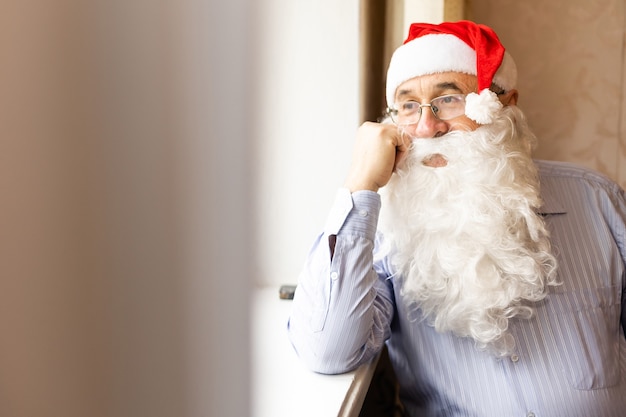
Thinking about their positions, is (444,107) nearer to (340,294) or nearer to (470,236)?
(470,236)

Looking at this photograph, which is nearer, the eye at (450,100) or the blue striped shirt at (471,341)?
the blue striped shirt at (471,341)

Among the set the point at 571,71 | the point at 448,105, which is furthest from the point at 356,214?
the point at 571,71

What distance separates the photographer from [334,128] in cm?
179

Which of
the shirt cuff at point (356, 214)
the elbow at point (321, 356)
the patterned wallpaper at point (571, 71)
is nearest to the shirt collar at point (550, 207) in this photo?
the shirt cuff at point (356, 214)

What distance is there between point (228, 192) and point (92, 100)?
69 mm

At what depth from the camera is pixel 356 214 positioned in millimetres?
1261

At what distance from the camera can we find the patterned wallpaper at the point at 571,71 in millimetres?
2043

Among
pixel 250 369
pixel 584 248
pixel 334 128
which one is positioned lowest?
pixel 584 248

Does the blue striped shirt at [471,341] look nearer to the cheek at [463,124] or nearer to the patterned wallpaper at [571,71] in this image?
the cheek at [463,124]

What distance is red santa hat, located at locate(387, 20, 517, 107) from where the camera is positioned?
142 cm

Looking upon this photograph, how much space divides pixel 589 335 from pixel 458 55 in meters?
0.68

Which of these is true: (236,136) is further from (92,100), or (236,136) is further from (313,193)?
(313,193)

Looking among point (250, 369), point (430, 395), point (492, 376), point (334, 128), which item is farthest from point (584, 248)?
point (250, 369)

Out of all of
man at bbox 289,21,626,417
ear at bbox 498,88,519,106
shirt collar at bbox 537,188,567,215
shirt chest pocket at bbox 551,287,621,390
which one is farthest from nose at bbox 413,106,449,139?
shirt chest pocket at bbox 551,287,621,390
